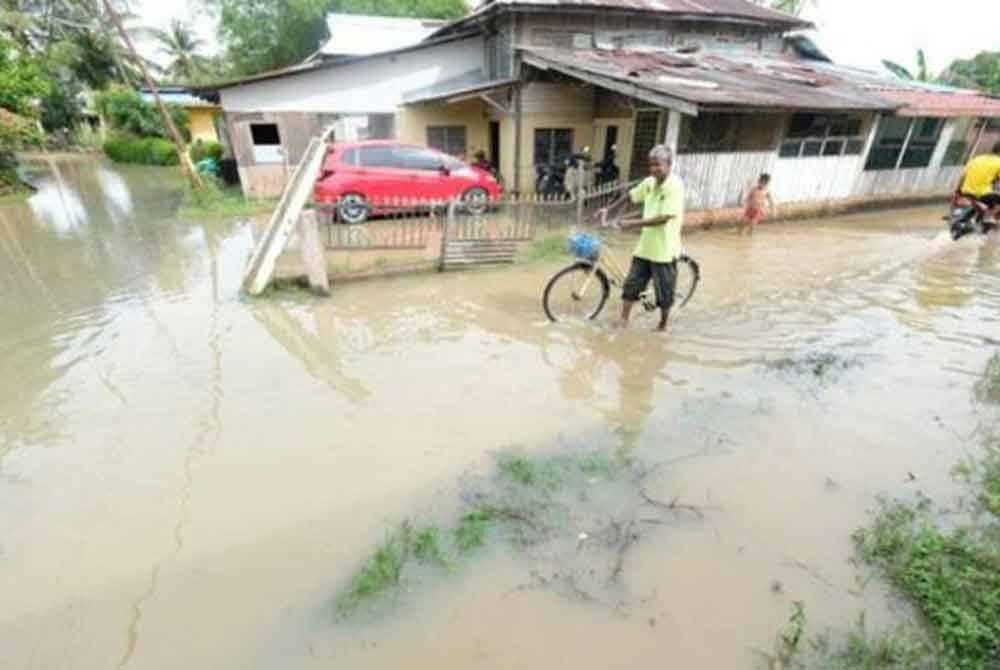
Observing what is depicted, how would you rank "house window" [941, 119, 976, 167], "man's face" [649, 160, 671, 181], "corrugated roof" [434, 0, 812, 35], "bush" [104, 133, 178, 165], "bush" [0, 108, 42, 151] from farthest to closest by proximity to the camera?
"bush" [104, 133, 178, 165], "bush" [0, 108, 42, 151], "house window" [941, 119, 976, 167], "corrugated roof" [434, 0, 812, 35], "man's face" [649, 160, 671, 181]

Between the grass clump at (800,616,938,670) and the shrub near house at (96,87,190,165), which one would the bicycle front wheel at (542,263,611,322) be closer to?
the grass clump at (800,616,938,670)

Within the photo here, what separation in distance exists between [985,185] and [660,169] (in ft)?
22.1

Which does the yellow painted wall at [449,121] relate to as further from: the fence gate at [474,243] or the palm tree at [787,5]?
the palm tree at [787,5]

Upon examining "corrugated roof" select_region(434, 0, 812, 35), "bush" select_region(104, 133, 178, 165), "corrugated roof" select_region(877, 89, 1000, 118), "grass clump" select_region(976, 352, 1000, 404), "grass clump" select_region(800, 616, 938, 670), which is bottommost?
"bush" select_region(104, 133, 178, 165)

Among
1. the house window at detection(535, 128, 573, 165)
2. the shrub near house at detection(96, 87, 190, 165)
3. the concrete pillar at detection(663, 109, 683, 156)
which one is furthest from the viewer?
the shrub near house at detection(96, 87, 190, 165)

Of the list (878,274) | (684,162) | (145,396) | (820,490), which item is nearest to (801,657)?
(820,490)

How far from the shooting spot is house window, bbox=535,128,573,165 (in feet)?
44.3

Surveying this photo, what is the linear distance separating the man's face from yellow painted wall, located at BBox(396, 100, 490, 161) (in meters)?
10.2

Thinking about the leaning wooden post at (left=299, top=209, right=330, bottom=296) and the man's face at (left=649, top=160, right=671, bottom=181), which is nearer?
the man's face at (left=649, top=160, right=671, bottom=181)

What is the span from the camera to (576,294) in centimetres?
567

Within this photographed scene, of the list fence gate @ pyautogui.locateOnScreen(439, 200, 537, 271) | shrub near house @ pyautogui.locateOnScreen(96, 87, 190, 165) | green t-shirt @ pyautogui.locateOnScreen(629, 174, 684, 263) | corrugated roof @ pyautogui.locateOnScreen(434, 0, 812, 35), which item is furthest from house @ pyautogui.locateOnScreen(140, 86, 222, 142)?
green t-shirt @ pyautogui.locateOnScreen(629, 174, 684, 263)

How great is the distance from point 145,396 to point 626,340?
4282mm

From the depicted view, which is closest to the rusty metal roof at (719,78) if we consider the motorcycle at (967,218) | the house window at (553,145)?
the house window at (553,145)

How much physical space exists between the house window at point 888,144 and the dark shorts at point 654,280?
1076cm
